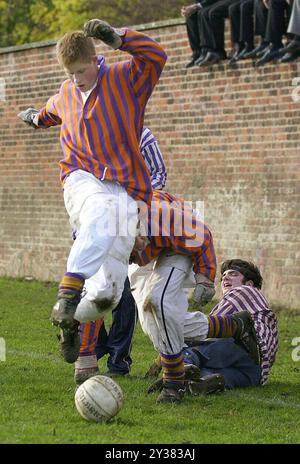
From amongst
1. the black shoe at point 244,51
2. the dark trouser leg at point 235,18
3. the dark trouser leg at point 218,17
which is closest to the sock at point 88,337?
the black shoe at point 244,51

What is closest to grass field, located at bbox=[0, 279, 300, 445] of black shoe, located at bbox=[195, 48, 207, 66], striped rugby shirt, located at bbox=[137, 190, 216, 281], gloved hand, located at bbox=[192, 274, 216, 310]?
gloved hand, located at bbox=[192, 274, 216, 310]

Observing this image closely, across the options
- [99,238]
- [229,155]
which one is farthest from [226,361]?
[229,155]

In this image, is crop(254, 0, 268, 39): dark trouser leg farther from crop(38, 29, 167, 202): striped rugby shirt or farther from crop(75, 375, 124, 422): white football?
crop(75, 375, 124, 422): white football

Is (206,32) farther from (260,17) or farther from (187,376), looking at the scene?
(187,376)

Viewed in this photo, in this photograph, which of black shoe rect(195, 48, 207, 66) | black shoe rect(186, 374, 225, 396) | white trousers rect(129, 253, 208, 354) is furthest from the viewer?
black shoe rect(195, 48, 207, 66)

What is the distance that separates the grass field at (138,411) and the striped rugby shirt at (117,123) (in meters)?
1.46

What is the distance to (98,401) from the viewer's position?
688 centimetres

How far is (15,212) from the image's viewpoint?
762 inches

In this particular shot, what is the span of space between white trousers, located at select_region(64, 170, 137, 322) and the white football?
435mm

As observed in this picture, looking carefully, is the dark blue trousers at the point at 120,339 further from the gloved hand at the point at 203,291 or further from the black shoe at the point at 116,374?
the gloved hand at the point at 203,291

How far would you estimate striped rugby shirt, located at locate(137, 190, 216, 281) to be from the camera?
7.66 m
